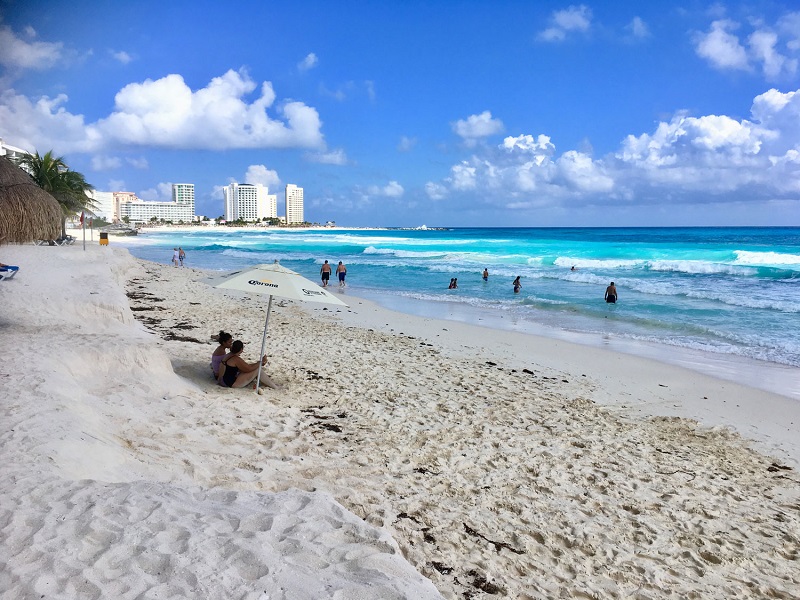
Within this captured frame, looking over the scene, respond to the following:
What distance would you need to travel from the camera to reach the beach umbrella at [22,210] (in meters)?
19.7

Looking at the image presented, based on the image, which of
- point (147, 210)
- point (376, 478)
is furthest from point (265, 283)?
point (147, 210)

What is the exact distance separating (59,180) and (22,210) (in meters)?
10.7

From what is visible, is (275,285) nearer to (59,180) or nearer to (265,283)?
(265,283)

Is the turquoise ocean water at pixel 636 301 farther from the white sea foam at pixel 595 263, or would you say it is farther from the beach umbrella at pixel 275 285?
the beach umbrella at pixel 275 285

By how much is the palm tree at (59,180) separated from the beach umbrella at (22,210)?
6.29 meters

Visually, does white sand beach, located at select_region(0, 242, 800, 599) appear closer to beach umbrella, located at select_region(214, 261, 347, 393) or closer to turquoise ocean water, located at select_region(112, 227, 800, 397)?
beach umbrella, located at select_region(214, 261, 347, 393)

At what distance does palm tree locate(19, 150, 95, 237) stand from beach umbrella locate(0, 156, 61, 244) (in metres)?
6.29

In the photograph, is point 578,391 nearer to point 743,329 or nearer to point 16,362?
point 16,362

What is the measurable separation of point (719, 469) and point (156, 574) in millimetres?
5616

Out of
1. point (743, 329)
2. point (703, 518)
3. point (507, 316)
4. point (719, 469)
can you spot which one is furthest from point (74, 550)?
point (743, 329)

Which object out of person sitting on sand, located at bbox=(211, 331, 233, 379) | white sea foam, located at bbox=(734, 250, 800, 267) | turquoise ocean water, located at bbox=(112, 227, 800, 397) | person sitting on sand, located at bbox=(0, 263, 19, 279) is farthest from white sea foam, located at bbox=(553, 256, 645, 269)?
person sitting on sand, located at bbox=(211, 331, 233, 379)

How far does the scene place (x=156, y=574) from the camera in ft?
8.64

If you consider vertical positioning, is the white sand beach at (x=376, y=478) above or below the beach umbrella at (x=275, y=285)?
below

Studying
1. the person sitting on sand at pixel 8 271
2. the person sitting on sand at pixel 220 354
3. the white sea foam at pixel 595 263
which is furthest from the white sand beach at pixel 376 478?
the white sea foam at pixel 595 263
